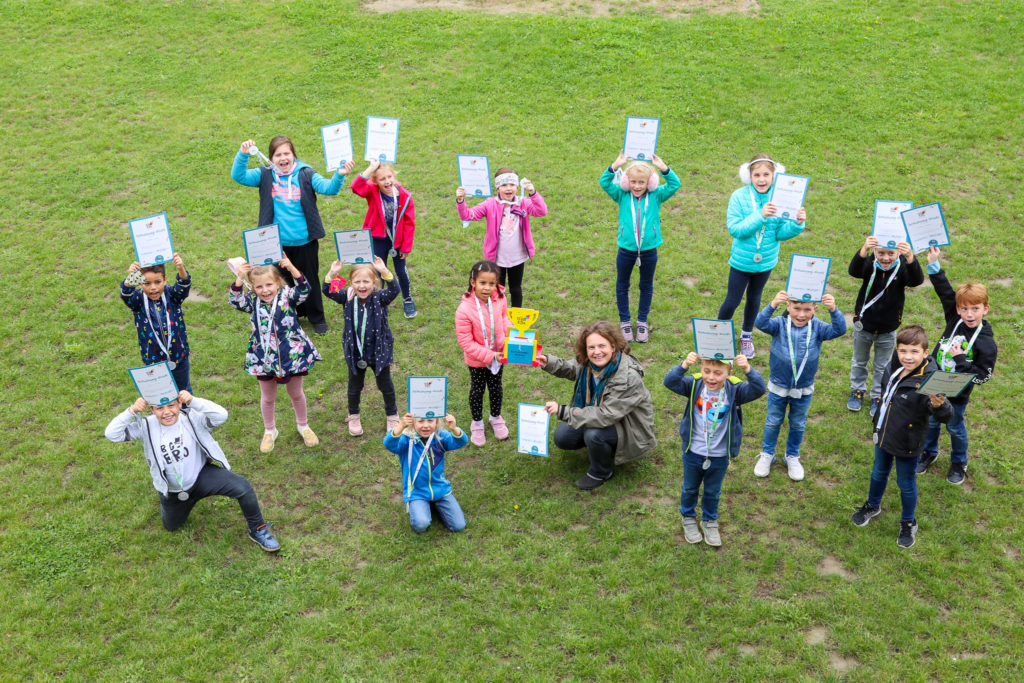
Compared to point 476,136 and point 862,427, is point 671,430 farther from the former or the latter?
point 476,136

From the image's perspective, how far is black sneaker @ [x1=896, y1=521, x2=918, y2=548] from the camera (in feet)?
20.8

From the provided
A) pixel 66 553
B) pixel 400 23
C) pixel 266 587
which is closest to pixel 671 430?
pixel 266 587

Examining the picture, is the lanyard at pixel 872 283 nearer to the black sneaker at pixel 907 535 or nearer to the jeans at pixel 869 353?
the jeans at pixel 869 353

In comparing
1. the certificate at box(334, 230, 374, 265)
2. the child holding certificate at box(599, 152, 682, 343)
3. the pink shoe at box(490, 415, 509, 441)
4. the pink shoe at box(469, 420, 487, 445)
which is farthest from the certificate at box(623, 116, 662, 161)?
the pink shoe at box(469, 420, 487, 445)

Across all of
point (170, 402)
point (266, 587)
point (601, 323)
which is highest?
point (601, 323)

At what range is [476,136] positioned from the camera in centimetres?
1383

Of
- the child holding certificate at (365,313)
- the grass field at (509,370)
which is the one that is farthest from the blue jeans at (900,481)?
the child holding certificate at (365,313)

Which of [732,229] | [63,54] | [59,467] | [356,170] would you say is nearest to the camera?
[59,467]

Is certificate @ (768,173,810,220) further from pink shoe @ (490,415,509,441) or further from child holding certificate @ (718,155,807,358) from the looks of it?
pink shoe @ (490,415,509,441)

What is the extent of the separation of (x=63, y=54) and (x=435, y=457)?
15020 millimetres

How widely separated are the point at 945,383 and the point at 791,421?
153 centimetres

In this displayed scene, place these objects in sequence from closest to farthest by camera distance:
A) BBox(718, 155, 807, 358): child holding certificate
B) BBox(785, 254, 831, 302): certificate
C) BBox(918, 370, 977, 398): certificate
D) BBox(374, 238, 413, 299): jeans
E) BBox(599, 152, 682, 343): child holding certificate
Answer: BBox(918, 370, 977, 398): certificate
BBox(785, 254, 831, 302): certificate
BBox(718, 155, 807, 358): child holding certificate
BBox(599, 152, 682, 343): child holding certificate
BBox(374, 238, 413, 299): jeans

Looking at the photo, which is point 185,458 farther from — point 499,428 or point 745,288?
point 745,288

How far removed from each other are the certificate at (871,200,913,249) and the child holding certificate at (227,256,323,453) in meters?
5.39
